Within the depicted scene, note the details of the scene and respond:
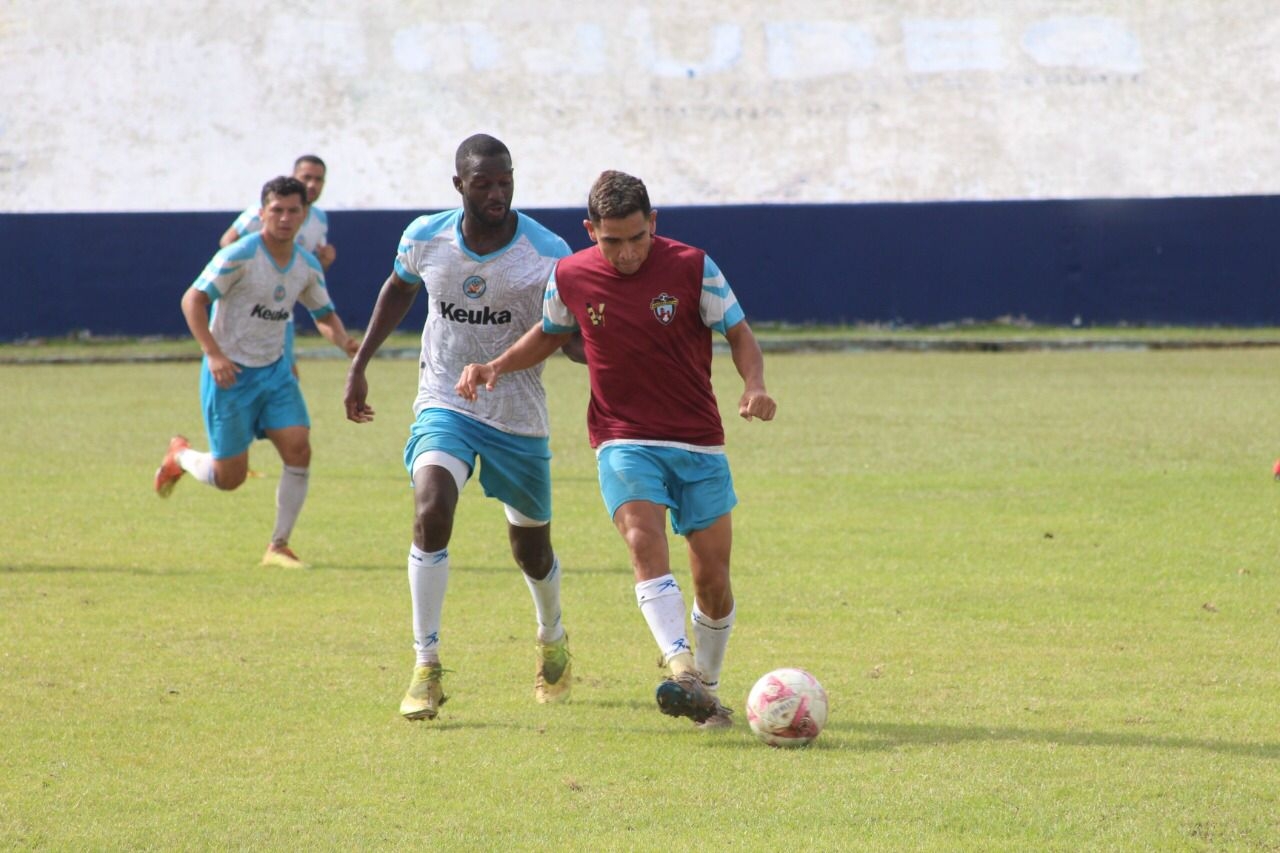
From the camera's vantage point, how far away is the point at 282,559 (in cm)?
967

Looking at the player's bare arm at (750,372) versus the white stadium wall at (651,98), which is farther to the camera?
the white stadium wall at (651,98)

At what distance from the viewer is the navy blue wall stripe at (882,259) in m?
30.6

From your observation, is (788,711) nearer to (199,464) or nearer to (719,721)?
(719,721)

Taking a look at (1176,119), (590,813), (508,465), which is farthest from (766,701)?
(1176,119)

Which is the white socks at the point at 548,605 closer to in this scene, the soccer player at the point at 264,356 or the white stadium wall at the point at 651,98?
the soccer player at the point at 264,356

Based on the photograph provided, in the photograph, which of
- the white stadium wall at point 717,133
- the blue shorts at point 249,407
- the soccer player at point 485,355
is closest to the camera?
the soccer player at point 485,355

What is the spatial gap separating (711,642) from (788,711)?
22.4 inches

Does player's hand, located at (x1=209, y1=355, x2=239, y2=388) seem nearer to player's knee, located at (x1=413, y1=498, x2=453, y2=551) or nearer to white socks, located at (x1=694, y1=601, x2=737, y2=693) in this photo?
player's knee, located at (x1=413, y1=498, x2=453, y2=551)

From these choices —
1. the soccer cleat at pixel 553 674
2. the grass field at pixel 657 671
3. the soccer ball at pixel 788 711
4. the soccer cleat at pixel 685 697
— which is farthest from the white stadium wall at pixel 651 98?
the soccer cleat at pixel 685 697

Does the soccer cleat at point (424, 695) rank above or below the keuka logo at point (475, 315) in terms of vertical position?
below

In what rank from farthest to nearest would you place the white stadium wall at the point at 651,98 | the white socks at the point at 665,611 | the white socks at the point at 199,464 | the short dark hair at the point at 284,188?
the white stadium wall at the point at 651,98
the white socks at the point at 199,464
the short dark hair at the point at 284,188
the white socks at the point at 665,611

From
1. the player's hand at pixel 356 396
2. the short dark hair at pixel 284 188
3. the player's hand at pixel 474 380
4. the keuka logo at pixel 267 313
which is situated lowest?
the player's hand at pixel 356 396

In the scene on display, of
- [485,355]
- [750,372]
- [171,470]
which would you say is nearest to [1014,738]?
[750,372]

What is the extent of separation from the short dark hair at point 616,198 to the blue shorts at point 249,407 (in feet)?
14.4
